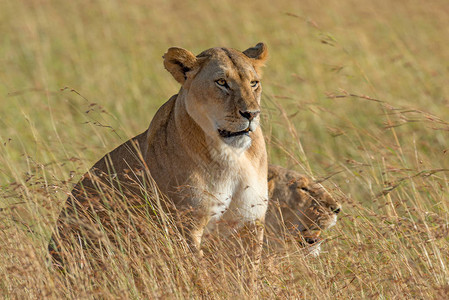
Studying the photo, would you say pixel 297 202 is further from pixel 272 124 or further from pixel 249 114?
pixel 272 124

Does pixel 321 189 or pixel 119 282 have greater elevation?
pixel 119 282

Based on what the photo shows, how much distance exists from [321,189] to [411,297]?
5.88ft

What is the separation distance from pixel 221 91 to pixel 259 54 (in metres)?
0.62

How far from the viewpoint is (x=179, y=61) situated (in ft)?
16.2

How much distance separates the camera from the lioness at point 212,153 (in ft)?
15.1

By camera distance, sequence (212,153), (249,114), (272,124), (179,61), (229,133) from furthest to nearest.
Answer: (272,124)
(179,61)
(212,153)
(229,133)
(249,114)

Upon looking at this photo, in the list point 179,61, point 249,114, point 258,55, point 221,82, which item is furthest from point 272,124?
point 249,114

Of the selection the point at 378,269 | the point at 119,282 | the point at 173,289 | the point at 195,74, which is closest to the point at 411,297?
the point at 378,269

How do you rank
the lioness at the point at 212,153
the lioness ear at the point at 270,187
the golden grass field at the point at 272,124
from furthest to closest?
1. the lioness ear at the point at 270,187
2. the lioness at the point at 212,153
3. the golden grass field at the point at 272,124

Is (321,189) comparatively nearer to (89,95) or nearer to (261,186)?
(261,186)

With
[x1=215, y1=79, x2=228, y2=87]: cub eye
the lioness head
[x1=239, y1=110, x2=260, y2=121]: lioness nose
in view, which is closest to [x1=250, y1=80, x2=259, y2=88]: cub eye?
the lioness head

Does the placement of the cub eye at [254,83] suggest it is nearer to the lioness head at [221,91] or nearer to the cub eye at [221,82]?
the lioness head at [221,91]

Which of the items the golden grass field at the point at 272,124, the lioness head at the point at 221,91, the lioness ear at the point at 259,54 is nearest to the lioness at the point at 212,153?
the lioness head at the point at 221,91

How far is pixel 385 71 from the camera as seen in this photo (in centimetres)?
1144
